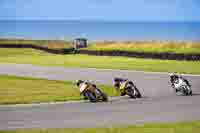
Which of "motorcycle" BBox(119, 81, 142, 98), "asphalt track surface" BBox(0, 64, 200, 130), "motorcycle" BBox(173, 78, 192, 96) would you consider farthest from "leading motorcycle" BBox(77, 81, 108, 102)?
"motorcycle" BBox(173, 78, 192, 96)

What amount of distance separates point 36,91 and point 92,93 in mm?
4058

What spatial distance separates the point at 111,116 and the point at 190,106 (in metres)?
3.99

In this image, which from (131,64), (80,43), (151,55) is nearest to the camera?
(131,64)

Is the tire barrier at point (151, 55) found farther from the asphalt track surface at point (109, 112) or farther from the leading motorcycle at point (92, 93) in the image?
the leading motorcycle at point (92, 93)

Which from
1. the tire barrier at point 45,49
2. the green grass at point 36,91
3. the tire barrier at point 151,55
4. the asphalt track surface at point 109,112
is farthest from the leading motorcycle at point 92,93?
the tire barrier at point 45,49

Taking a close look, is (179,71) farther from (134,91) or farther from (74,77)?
(134,91)

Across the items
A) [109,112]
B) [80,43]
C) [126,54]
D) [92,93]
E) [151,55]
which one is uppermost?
[80,43]

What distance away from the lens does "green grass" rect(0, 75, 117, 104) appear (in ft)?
77.2

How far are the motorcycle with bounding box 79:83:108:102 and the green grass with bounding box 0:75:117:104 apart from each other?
32.1 inches

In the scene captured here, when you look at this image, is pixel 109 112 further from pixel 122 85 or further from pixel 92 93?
pixel 122 85

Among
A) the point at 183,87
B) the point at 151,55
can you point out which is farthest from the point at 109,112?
the point at 151,55

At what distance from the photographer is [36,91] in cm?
2625

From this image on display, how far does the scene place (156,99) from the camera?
77.9ft

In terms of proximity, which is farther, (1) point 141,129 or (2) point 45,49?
(2) point 45,49
